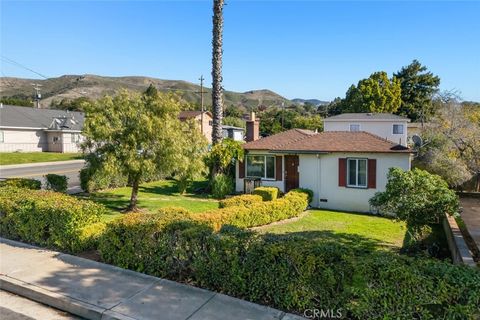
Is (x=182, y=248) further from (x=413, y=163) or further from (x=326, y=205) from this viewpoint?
(x=413, y=163)

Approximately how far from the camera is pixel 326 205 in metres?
17.5

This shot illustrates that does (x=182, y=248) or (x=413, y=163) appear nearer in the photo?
(x=182, y=248)

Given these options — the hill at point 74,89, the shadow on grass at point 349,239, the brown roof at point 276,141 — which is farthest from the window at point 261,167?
the hill at point 74,89

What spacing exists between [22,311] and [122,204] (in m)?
10.3

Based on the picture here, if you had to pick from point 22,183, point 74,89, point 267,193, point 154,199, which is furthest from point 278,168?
point 74,89

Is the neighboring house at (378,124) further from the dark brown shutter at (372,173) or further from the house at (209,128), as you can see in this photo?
the dark brown shutter at (372,173)

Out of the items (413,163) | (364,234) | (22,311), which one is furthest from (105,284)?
(413,163)

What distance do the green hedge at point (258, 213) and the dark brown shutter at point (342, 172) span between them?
1961 millimetres

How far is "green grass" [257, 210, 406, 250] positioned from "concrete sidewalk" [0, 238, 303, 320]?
5.32 metres

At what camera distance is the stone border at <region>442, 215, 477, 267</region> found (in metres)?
7.66

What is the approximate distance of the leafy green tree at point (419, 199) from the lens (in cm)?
930

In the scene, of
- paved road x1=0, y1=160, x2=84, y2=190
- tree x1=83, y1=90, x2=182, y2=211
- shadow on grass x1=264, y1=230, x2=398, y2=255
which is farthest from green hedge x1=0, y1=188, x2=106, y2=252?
paved road x1=0, y1=160, x2=84, y2=190

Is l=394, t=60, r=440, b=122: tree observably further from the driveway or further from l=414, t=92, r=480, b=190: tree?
the driveway

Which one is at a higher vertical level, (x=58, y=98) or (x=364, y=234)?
(x=58, y=98)
